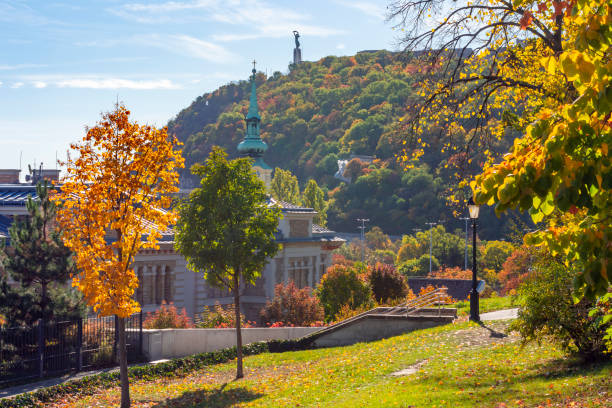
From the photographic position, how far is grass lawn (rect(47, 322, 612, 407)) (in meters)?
12.0

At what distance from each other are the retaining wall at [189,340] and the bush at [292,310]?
3316 millimetres

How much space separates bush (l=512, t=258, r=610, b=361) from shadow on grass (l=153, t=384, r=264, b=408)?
23.4 ft

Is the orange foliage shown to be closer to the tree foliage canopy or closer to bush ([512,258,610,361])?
the tree foliage canopy

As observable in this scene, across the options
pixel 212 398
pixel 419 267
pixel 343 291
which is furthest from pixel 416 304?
pixel 419 267

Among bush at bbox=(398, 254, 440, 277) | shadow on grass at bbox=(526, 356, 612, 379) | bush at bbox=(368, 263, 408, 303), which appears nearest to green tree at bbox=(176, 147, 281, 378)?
shadow on grass at bbox=(526, 356, 612, 379)

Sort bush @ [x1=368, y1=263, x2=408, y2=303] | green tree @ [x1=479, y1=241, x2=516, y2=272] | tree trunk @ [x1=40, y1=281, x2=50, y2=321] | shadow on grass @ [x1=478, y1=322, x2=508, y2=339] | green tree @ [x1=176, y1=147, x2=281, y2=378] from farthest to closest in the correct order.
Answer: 1. green tree @ [x1=479, y1=241, x2=516, y2=272]
2. bush @ [x1=368, y1=263, x2=408, y2=303]
3. tree trunk @ [x1=40, y1=281, x2=50, y2=321]
4. green tree @ [x1=176, y1=147, x2=281, y2=378]
5. shadow on grass @ [x1=478, y1=322, x2=508, y2=339]

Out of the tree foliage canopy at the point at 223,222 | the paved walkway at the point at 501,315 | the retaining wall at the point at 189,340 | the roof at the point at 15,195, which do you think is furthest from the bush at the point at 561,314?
the roof at the point at 15,195

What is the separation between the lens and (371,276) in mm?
36031

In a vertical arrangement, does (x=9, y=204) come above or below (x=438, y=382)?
above

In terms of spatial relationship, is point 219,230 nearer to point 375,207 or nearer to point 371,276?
point 371,276

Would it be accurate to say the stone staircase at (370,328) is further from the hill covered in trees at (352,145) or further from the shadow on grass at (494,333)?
the hill covered in trees at (352,145)

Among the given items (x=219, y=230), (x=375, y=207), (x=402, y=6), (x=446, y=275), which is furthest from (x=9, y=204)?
(x=375, y=207)

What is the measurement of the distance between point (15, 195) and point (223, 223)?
20.7 metres

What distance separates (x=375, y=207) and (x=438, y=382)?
113 metres
